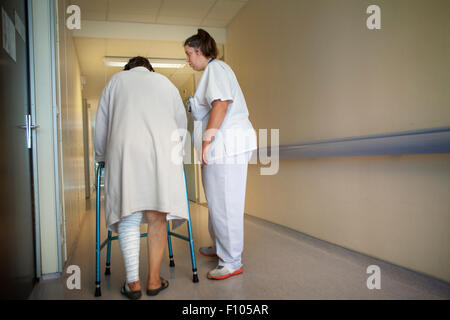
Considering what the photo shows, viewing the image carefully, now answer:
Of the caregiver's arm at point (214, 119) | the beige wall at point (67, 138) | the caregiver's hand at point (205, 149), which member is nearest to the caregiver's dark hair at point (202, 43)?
the caregiver's arm at point (214, 119)

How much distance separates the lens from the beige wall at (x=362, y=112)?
1.95 meters

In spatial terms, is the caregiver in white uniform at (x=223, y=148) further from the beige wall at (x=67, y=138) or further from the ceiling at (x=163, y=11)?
the ceiling at (x=163, y=11)

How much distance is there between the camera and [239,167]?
224 cm

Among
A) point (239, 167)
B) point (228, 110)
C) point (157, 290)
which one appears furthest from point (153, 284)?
point (228, 110)

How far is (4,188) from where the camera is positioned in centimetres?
164

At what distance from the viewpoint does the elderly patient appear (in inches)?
71.2

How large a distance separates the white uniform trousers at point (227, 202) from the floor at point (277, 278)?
0.19m

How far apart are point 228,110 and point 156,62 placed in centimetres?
421

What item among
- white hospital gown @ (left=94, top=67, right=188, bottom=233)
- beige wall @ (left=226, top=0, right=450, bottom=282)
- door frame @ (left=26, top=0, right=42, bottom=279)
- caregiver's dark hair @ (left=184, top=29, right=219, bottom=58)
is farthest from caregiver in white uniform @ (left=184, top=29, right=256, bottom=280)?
door frame @ (left=26, top=0, right=42, bottom=279)

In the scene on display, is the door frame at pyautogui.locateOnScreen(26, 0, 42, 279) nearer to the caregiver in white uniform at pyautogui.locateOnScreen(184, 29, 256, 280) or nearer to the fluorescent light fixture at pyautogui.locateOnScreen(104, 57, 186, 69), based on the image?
the caregiver in white uniform at pyautogui.locateOnScreen(184, 29, 256, 280)

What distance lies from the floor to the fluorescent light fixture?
382 cm

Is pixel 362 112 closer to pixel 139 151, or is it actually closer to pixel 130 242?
pixel 139 151

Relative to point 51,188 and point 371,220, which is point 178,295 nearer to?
point 51,188
